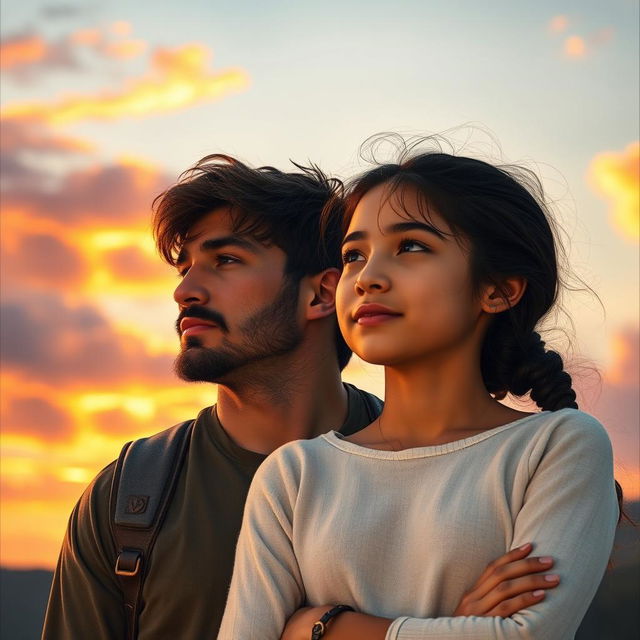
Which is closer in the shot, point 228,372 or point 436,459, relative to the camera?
point 436,459

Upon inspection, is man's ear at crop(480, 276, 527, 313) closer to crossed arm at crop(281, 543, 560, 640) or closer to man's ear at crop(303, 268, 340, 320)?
crossed arm at crop(281, 543, 560, 640)

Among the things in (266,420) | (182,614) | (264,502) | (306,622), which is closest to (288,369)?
(266,420)

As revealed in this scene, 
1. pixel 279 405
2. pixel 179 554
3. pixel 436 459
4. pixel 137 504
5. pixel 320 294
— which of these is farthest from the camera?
pixel 320 294

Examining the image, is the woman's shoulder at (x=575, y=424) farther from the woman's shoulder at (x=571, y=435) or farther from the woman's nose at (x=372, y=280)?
the woman's nose at (x=372, y=280)

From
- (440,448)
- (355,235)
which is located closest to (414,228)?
(355,235)

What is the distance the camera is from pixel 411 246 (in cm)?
388

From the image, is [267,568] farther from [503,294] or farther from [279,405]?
[279,405]

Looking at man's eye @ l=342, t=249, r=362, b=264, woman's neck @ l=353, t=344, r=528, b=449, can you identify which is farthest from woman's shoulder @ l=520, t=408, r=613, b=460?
man's eye @ l=342, t=249, r=362, b=264

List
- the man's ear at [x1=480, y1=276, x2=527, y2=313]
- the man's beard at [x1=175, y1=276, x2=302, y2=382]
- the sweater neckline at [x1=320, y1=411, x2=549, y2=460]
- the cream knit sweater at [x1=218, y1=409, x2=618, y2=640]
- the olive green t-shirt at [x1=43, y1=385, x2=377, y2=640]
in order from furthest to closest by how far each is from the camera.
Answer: the man's beard at [x1=175, y1=276, x2=302, y2=382] < the olive green t-shirt at [x1=43, y1=385, x2=377, y2=640] < the man's ear at [x1=480, y1=276, x2=527, y2=313] < the sweater neckline at [x1=320, y1=411, x2=549, y2=460] < the cream knit sweater at [x1=218, y1=409, x2=618, y2=640]

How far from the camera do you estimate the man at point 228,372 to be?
520 cm

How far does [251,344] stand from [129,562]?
1148mm

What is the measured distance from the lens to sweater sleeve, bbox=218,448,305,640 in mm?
3793

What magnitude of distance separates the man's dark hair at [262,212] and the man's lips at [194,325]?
1.53 feet

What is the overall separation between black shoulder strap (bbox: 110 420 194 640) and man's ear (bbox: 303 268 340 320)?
2.77 feet
